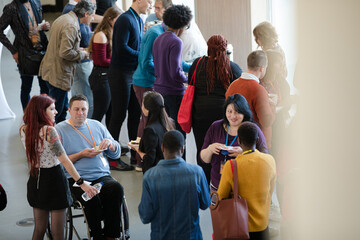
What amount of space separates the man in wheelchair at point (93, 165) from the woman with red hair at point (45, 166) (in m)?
0.15

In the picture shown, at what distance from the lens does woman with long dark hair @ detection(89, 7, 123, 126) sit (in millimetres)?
5051

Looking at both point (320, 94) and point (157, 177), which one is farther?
point (157, 177)

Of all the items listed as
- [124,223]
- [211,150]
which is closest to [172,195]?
[211,150]

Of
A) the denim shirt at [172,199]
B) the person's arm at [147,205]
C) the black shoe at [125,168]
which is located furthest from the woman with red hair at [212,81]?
the black shoe at [125,168]

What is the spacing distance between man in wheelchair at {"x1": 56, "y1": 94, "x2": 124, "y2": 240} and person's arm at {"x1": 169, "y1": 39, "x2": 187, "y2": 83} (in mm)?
994

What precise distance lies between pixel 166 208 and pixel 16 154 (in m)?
4.12

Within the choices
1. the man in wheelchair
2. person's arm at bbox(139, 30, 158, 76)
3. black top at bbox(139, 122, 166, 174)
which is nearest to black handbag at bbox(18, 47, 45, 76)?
person's arm at bbox(139, 30, 158, 76)

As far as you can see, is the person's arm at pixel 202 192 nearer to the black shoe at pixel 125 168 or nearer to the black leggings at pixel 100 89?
the black shoe at pixel 125 168

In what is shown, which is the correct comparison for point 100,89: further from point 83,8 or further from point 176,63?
point 176,63

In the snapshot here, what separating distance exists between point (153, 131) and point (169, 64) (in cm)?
106

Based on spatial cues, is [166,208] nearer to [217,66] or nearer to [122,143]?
[217,66]

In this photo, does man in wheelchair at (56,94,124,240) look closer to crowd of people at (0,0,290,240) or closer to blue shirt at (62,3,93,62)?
crowd of people at (0,0,290,240)

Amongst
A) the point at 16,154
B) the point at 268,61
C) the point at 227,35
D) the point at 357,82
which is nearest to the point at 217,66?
the point at 268,61

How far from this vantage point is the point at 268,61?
12.2 ft
